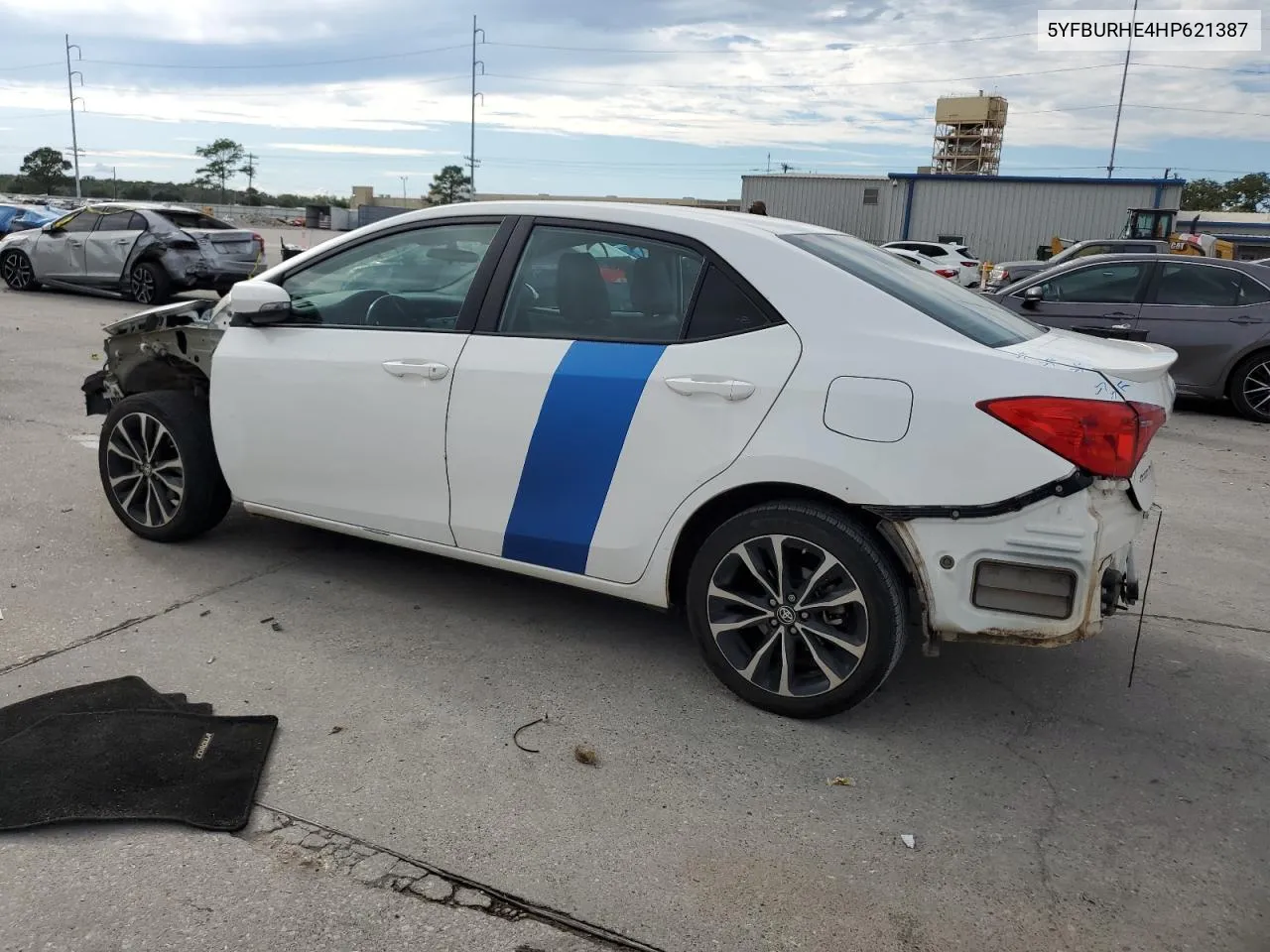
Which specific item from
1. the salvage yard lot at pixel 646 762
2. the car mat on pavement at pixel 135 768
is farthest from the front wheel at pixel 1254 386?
the car mat on pavement at pixel 135 768

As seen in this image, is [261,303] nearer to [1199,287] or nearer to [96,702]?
[96,702]

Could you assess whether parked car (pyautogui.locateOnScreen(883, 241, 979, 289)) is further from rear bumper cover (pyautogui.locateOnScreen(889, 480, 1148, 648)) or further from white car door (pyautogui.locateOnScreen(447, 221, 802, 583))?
rear bumper cover (pyautogui.locateOnScreen(889, 480, 1148, 648))

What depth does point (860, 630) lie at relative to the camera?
343cm

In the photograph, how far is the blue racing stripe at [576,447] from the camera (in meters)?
3.69

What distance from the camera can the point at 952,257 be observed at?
3038 cm

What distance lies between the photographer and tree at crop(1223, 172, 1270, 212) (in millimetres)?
72750

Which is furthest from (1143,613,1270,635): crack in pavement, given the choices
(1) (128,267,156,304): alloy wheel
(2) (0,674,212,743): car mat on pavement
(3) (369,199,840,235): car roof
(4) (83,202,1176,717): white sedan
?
(1) (128,267,156,304): alloy wheel

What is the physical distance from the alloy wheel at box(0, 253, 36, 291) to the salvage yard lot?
45.3ft

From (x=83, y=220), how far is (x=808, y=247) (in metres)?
15.5

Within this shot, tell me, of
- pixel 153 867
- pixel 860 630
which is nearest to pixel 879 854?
pixel 860 630

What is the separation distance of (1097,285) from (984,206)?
32.1 meters

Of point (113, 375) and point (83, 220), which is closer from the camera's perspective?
point (113, 375)

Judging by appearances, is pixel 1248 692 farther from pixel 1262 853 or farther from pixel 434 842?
pixel 434 842

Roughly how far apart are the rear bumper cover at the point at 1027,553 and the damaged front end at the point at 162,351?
3301 millimetres
